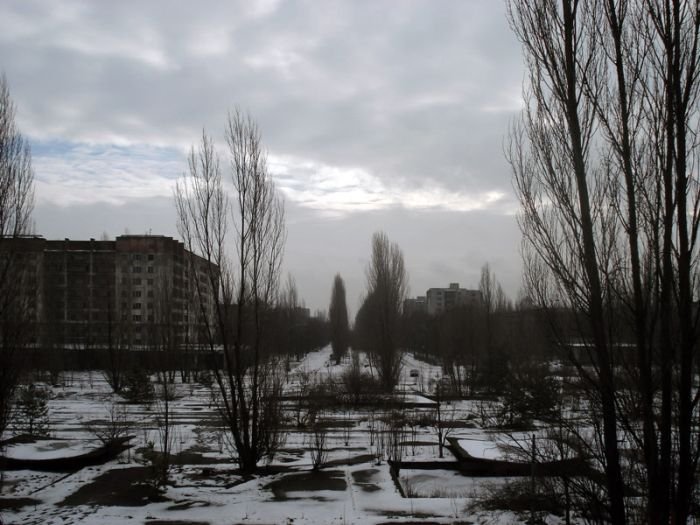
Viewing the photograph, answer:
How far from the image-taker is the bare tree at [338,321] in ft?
193

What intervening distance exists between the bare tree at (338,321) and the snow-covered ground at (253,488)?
1663 inches

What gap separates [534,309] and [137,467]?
9.76 m

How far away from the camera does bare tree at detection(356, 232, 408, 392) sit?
94.3ft

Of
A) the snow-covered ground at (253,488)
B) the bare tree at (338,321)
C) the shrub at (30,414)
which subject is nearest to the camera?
the snow-covered ground at (253,488)

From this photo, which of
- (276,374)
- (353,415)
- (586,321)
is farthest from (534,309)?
(353,415)

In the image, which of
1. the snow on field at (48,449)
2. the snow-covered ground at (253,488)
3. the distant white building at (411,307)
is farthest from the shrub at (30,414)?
the distant white building at (411,307)

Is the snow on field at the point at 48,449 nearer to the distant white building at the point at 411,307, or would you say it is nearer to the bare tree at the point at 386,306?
the bare tree at the point at 386,306

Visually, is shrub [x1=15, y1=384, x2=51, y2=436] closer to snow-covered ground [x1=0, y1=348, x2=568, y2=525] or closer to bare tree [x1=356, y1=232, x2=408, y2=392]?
snow-covered ground [x1=0, y1=348, x2=568, y2=525]

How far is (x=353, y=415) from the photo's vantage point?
2133cm

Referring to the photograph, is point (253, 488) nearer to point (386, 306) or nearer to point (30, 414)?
point (30, 414)

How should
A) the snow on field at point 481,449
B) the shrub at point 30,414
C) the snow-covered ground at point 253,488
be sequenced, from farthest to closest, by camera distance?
the shrub at point 30,414 < the snow on field at point 481,449 < the snow-covered ground at point 253,488

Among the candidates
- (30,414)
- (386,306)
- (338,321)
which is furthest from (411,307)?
(30,414)

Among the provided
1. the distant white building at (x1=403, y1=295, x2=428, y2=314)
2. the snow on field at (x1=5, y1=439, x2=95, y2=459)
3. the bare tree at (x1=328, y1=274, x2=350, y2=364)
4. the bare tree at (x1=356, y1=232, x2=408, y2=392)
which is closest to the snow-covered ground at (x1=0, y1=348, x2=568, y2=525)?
the snow on field at (x1=5, y1=439, x2=95, y2=459)

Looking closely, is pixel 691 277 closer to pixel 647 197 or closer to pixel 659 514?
pixel 647 197
